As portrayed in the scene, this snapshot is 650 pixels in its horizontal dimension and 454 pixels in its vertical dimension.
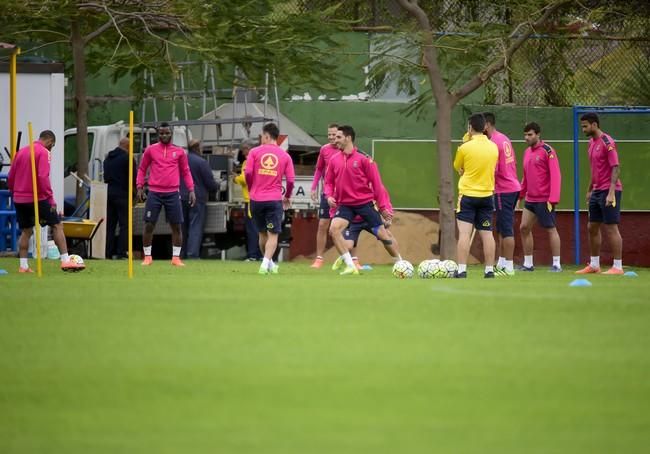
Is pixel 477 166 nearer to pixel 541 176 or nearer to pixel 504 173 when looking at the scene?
pixel 504 173

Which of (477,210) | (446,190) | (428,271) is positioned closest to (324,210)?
(446,190)

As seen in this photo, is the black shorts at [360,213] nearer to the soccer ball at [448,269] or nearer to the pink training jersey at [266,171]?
the pink training jersey at [266,171]

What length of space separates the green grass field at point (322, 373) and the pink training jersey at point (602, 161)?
5975mm

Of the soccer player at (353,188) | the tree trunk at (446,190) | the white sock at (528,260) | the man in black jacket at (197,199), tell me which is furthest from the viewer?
the man in black jacket at (197,199)

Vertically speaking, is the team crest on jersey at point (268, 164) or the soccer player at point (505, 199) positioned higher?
the team crest on jersey at point (268, 164)

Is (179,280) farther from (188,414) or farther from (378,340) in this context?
(188,414)

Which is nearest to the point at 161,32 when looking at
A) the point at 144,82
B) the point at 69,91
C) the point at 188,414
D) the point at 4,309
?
the point at 144,82

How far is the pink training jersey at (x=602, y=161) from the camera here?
20.3 m

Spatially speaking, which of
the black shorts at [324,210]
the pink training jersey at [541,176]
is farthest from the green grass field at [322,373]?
the black shorts at [324,210]

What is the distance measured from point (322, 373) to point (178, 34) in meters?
20.8

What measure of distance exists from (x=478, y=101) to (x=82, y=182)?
8.56 m

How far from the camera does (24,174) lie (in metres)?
19.3

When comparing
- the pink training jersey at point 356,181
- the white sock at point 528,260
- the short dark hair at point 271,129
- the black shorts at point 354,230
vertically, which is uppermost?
the short dark hair at point 271,129

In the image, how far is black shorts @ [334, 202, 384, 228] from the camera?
19.9 meters
